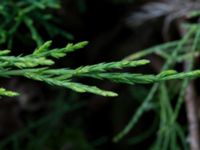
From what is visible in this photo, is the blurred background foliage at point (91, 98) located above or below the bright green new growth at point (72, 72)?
above

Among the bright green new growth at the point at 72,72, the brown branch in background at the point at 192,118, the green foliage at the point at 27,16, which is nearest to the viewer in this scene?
the bright green new growth at the point at 72,72

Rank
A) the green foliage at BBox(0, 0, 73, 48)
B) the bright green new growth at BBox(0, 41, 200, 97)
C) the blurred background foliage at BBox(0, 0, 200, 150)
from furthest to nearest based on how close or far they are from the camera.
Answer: the blurred background foliage at BBox(0, 0, 200, 150), the green foliage at BBox(0, 0, 73, 48), the bright green new growth at BBox(0, 41, 200, 97)

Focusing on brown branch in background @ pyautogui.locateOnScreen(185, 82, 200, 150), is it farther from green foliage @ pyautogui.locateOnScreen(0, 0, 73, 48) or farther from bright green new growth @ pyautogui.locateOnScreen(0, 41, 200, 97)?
bright green new growth @ pyautogui.locateOnScreen(0, 41, 200, 97)

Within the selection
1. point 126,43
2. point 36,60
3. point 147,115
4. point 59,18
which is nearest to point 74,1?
point 59,18

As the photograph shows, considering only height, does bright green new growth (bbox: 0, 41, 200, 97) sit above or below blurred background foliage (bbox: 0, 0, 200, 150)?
below

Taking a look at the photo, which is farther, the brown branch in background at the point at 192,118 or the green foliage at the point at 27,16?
the brown branch in background at the point at 192,118

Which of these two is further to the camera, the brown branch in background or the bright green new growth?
the brown branch in background

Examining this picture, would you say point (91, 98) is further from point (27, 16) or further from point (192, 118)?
point (27, 16)

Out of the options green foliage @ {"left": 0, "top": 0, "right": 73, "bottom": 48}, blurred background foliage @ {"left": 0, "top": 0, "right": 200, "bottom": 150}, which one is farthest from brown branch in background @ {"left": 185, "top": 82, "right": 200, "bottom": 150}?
green foliage @ {"left": 0, "top": 0, "right": 73, "bottom": 48}

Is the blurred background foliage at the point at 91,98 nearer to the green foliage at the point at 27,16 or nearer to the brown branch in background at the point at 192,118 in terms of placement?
the brown branch in background at the point at 192,118

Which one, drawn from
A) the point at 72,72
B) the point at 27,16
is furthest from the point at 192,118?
the point at 72,72

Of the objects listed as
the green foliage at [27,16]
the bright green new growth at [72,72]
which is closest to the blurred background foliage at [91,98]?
the green foliage at [27,16]
